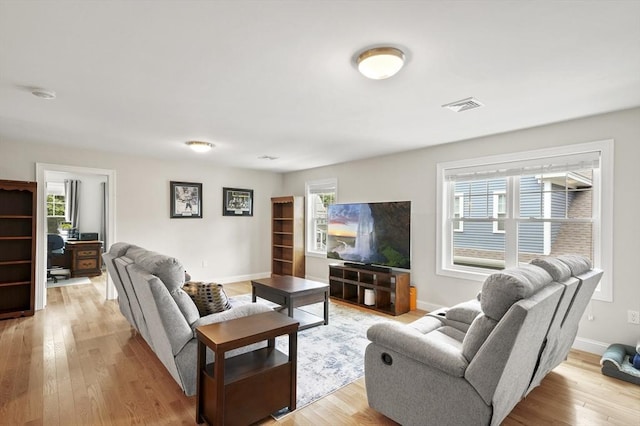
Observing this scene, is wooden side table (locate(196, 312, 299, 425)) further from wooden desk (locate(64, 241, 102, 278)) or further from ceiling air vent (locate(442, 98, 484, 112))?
wooden desk (locate(64, 241, 102, 278))

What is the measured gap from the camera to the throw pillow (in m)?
2.55

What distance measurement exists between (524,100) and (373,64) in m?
1.60

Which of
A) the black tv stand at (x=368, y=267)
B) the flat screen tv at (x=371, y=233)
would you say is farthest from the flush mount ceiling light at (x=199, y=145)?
the black tv stand at (x=368, y=267)

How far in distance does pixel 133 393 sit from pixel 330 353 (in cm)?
164

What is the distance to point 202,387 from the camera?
2.00 metres

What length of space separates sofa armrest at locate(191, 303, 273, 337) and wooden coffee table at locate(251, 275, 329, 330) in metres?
1.04

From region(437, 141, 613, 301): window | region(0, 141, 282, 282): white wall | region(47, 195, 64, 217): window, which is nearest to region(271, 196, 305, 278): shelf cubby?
region(0, 141, 282, 282): white wall

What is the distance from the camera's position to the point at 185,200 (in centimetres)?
588

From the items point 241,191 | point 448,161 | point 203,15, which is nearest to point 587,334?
point 448,161

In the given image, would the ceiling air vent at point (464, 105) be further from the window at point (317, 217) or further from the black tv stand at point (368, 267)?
the window at point (317, 217)

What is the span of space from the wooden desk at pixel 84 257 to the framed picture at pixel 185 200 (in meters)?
2.69

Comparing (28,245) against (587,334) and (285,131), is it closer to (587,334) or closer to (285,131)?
(285,131)

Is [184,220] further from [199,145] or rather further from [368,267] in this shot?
[368,267]

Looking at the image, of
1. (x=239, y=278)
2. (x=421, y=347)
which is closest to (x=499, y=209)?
(x=421, y=347)
